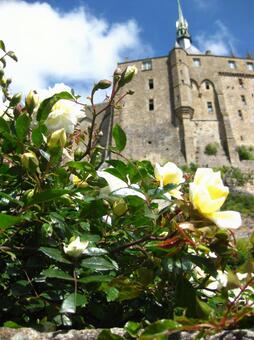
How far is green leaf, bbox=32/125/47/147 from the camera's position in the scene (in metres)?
1.38

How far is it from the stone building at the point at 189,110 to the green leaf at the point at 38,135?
111ft

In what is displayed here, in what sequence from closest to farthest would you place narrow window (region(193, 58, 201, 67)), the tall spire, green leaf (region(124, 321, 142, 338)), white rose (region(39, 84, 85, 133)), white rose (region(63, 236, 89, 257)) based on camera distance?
green leaf (region(124, 321, 142, 338)), white rose (region(63, 236, 89, 257)), white rose (region(39, 84, 85, 133)), narrow window (region(193, 58, 201, 67)), the tall spire

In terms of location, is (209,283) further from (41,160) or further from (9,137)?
(9,137)

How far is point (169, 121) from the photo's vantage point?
1480 inches

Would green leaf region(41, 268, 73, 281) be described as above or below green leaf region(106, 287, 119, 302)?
above

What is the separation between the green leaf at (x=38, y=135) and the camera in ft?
4.51

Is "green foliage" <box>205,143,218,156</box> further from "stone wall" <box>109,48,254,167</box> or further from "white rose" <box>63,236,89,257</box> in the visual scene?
"white rose" <box>63,236,89,257</box>

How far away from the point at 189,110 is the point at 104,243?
36.4 metres

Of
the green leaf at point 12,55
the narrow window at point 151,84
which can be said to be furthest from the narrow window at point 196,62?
the green leaf at point 12,55

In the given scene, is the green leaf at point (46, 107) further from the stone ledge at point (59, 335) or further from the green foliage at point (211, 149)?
the green foliage at point (211, 149)

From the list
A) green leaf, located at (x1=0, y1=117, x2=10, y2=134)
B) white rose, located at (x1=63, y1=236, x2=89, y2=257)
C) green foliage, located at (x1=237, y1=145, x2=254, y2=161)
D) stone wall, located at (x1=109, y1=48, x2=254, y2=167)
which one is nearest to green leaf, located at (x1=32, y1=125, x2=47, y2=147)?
green leaf, located at (x1=0, y1=117, x2=10, y2=134)

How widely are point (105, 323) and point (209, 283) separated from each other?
0.44 metres

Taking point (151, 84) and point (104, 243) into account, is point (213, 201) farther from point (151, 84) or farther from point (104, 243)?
point (151, 84)

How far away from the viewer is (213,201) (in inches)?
41.5
